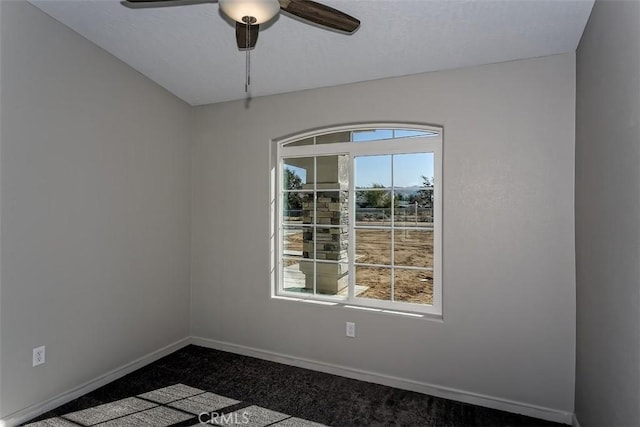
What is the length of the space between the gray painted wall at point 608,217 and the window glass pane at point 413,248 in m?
0.95

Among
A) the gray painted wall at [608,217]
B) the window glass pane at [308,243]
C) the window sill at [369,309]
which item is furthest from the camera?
the window glass pane at [308,243]

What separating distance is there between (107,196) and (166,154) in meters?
0.72

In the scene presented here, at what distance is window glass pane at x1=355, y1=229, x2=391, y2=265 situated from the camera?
9.84ft

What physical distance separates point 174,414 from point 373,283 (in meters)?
1.70

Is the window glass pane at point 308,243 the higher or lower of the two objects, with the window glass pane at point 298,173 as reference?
lower

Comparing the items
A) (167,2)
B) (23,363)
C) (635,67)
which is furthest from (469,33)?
(23,363)

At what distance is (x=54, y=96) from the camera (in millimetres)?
2492

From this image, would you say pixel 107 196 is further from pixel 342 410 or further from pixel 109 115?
pixel 342 410

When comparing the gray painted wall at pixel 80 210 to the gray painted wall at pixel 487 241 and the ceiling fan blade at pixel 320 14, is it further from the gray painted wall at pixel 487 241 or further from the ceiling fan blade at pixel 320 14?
the ceiling fan blade at pixel 320 14

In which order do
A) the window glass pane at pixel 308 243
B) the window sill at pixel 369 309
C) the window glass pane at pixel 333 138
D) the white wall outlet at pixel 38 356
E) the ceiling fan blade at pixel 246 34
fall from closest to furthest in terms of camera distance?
the ceiling fan blade at pixel 246 34 < the white wall outlet at pixel 38 356 < the window sill at pixel 369 309 < the window glass pane at pixel 333 138 < the window glass pane at pixel 308 243

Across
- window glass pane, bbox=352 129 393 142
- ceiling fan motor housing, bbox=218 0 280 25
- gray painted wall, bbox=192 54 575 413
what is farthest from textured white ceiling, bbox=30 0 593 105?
ceiling fan motor housing, bbox=218 0 280 25

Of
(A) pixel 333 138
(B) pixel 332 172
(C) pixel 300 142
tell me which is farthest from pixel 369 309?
(C) pixel 300 142

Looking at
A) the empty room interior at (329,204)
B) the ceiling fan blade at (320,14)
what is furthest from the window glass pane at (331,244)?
the ceiling fan blade at (320,14)

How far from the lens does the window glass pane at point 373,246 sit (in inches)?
118
